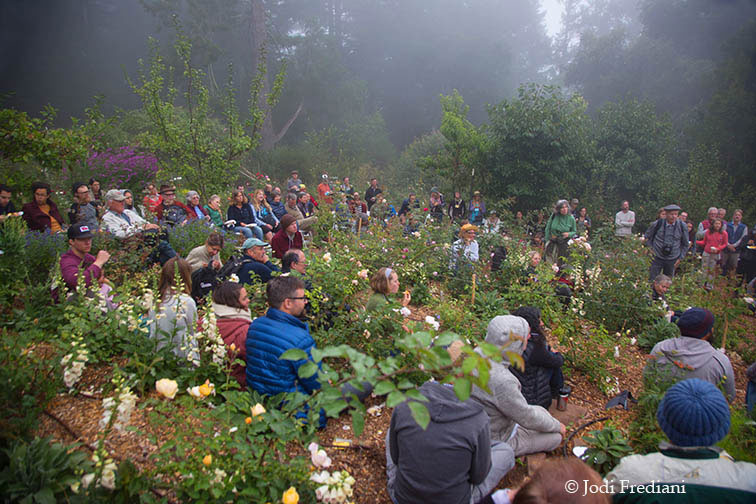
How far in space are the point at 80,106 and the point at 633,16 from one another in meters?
47.9

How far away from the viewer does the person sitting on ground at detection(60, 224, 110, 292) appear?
3.85m

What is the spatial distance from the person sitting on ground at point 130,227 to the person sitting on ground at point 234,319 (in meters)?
2.70

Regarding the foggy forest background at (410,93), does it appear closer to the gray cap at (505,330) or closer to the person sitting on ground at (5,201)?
the person sitting on ground at (5,201)

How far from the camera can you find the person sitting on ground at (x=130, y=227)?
5.52 m

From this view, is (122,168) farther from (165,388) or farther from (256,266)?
(165,388)

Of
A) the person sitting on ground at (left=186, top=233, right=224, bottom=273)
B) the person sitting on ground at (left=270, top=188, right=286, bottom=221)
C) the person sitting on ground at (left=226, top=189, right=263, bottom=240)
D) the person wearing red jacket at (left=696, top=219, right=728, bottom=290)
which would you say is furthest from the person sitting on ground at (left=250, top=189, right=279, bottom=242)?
the person wearing red jacket at (left=696, top=219, right=728, bottom=290)

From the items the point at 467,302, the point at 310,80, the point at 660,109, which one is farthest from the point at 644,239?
the point at 310,80

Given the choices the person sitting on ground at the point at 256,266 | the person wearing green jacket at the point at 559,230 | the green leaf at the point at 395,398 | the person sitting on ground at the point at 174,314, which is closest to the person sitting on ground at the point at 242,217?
the person sitting on ground at the point at 256,266

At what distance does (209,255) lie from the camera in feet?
16.7

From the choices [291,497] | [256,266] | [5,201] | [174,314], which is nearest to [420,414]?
[291,497]

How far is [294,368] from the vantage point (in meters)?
2.80

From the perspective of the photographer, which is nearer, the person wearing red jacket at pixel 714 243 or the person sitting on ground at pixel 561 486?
the person sitting on ground at pixel 561 486

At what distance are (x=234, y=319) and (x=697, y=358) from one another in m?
3.39

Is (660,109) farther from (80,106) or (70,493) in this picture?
(80,106)
